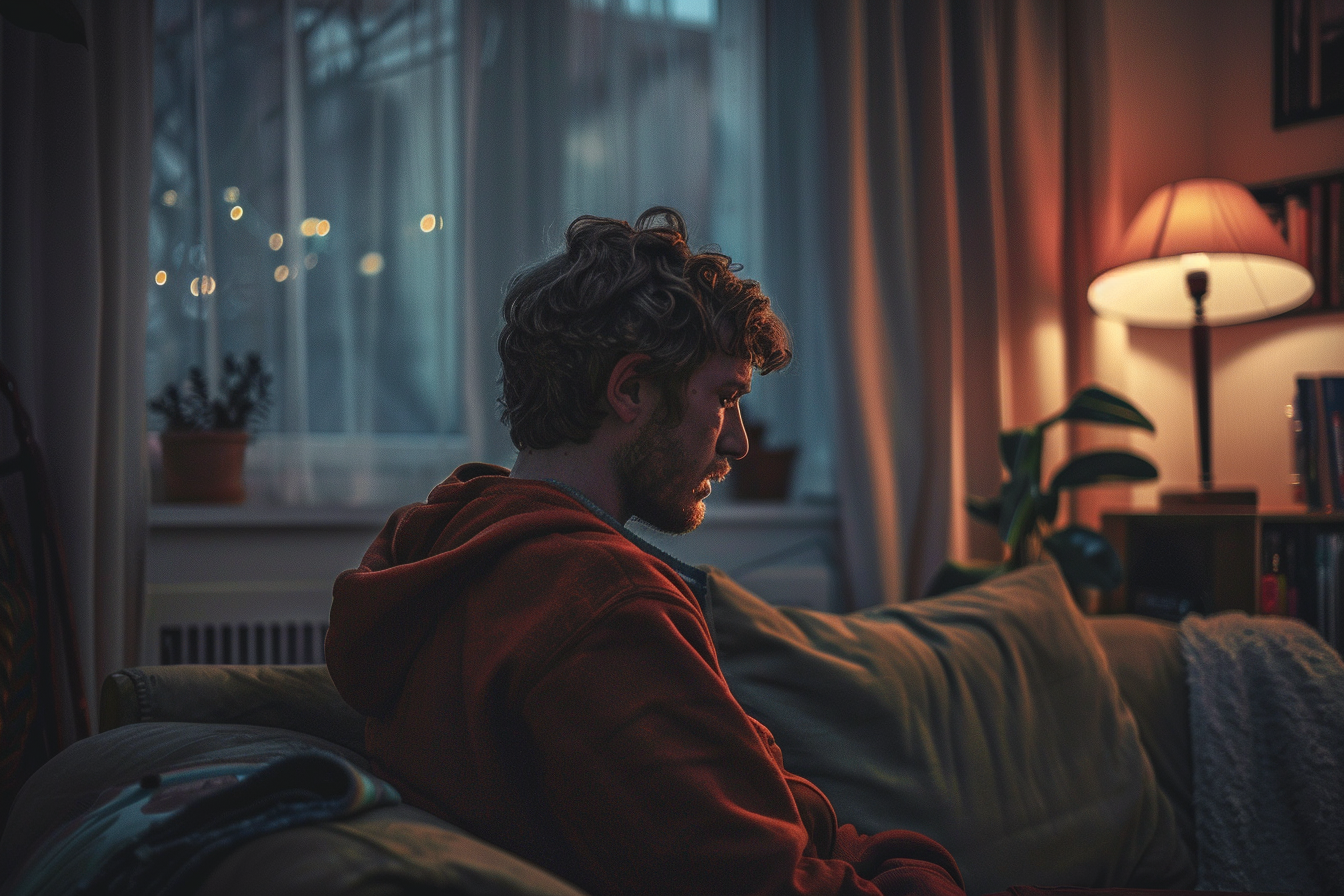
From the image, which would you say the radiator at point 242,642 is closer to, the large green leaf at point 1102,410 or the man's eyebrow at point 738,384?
the man's eyebrow at point 738,384

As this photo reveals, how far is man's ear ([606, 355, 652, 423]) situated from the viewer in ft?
2.82

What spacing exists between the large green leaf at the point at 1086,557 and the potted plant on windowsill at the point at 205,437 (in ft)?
5.49

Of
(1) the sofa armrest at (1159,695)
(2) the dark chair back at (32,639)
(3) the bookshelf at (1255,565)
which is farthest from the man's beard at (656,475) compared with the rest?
(3) the bookshelf at (1255,565)

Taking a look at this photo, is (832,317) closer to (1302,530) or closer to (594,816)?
(1302,530)

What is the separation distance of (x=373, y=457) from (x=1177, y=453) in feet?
7.27

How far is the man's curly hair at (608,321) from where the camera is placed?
0.86 meters

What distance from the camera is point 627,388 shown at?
87 centimetres

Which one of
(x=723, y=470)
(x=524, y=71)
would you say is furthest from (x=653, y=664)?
(x=524, y=71)

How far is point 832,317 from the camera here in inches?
90.0

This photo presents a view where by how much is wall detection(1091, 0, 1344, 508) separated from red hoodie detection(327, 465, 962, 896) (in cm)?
215

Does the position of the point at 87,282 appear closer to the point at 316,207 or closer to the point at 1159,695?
the point at 316,207

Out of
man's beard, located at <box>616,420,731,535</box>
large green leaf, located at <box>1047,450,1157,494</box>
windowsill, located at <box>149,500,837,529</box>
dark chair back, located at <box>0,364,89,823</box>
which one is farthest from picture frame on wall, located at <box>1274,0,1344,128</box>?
dark chair back, located at <box>0,364,89,823</box>

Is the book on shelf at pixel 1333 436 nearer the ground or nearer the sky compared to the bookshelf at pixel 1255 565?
nearer the sky

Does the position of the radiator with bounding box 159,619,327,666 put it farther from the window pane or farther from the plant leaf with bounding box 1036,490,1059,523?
the plant leaf with bounding box 1036,490,1059,523
